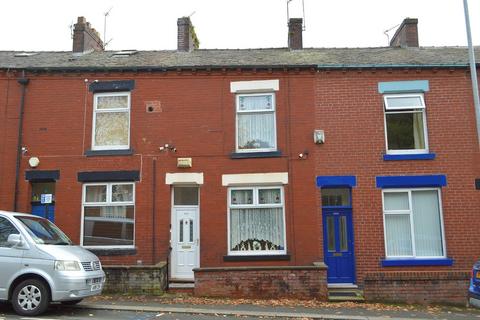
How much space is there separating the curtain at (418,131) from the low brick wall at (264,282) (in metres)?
4.90

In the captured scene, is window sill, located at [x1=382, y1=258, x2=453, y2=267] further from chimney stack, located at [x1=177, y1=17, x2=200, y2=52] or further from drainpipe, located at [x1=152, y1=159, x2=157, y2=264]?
chimney stack, located at [x1=177, y1=17, x2=200, y2=52]

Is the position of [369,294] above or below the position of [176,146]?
below

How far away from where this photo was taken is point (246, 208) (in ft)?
47.1

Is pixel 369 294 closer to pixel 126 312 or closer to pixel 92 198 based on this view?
pixel 126 312

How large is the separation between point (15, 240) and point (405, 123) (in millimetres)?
10619

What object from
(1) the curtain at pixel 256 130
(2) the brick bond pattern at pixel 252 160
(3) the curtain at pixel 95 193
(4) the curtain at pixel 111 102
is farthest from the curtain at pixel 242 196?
(4) the curtain at pixel 111 102

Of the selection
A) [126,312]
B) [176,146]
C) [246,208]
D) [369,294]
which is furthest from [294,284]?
[176,146]

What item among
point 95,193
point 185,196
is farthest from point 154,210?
point 95,193

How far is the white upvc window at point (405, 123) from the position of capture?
14.4 meters

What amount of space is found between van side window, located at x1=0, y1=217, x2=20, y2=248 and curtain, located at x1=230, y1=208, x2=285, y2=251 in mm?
6235

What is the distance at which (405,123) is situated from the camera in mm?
14508

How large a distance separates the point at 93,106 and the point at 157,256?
4.81 m

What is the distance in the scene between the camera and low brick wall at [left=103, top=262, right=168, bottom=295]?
1223 centimetres

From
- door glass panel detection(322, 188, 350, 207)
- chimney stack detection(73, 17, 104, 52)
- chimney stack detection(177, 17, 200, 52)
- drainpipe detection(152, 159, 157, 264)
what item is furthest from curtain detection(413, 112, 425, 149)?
chimney stack detection(73, 17, 104, 52)
